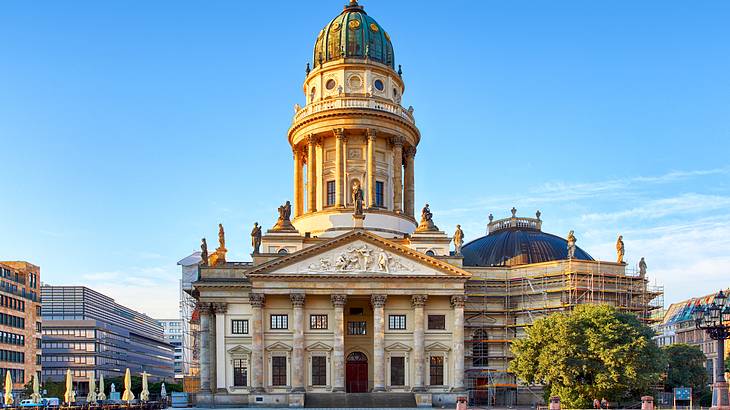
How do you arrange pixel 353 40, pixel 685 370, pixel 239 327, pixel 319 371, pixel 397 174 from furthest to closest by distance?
pixel 353 40
pixel 397 174
pixel 685 370
pixel 239 327
pixel 319 371

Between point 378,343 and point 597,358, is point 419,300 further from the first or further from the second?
point 597,358

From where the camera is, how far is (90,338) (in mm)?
144125

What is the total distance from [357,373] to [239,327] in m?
11.9

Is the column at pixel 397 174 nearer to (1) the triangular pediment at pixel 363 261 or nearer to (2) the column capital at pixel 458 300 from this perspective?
(1) the triangular pediment at pixel 363 261

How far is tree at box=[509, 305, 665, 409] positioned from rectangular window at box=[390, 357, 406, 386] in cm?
1451

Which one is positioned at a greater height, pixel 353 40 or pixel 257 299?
pixel 353 40

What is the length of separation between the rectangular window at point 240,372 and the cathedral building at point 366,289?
0.09 metres

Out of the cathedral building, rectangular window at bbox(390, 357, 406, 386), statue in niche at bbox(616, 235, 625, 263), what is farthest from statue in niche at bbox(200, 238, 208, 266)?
statue in niche at bbox(616, 235, 625, 263)

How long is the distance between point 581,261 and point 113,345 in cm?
11250

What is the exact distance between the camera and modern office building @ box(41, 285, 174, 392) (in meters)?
141

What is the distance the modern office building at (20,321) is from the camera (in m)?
99.2

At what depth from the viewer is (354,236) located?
67.9m

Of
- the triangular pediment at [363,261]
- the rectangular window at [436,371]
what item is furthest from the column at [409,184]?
the rectangular window at [436,371]

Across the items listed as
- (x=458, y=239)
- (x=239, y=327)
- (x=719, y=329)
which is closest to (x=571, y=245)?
(x=458, y=239)
